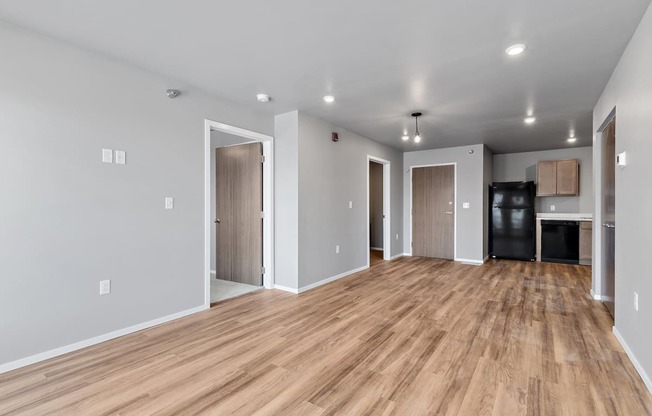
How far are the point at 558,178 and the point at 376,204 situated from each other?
3929mm

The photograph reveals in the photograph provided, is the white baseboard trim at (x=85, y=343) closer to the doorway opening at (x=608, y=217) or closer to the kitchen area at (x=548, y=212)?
the doorway opening at (x=608, y=217)

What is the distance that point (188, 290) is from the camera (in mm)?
3348

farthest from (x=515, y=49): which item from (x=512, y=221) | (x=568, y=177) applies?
(x=568, y=177)

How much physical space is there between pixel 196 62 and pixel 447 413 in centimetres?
322

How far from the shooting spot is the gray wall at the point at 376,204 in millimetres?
8070

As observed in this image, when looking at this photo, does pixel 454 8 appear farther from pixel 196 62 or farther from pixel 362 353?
pixel 362 353

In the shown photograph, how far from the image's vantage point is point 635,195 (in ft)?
7.36

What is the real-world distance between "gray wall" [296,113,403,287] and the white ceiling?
73 centimetres

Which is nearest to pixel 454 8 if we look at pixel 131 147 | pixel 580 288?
pixel 131 147

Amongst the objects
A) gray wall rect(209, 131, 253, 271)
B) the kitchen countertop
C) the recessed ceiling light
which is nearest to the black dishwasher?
the kitchen countertop

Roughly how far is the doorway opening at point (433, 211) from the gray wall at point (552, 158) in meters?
1.80

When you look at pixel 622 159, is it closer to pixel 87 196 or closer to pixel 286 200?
pixel 286 200

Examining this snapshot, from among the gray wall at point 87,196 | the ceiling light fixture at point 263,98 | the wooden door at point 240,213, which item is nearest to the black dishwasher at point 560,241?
the wooden door at point 240,213

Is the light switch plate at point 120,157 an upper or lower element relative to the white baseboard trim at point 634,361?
upper
